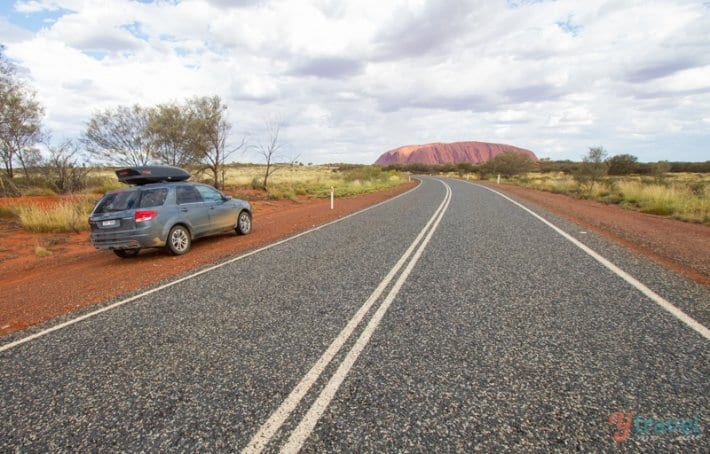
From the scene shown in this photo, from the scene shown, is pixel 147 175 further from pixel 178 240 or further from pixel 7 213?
pixel 7 213

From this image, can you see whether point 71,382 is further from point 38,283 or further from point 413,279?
point 38,283

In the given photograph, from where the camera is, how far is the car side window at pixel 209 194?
9.05m

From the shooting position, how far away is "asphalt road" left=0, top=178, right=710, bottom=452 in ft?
7.53

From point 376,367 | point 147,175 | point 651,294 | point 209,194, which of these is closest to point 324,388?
point 376,367

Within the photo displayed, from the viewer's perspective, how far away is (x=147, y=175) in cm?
810

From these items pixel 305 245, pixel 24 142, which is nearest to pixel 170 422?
pixel 305 245

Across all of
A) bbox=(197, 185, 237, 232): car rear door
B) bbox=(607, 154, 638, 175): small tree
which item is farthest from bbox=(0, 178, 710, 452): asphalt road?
bbox=(607, 154, 638, 175): small tree

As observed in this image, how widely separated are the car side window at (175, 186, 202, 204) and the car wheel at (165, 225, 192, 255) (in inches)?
26.4

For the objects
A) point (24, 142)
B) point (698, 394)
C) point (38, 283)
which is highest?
point (24, 142)

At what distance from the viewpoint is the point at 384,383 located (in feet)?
9.18

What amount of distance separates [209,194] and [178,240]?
171 cm

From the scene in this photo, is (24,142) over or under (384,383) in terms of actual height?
over

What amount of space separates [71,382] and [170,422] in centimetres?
125

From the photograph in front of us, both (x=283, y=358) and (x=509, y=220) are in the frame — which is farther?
(x=509, y=220)
